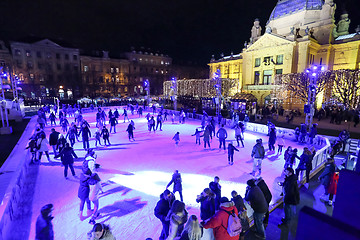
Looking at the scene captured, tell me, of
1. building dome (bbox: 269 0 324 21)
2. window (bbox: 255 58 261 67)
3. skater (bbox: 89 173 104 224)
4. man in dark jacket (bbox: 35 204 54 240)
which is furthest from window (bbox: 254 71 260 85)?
→ man in dark jacket (bbox: 35 204 54 240)

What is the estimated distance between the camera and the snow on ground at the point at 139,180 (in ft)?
16.2

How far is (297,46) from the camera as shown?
3147 cm

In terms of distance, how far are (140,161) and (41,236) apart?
19.5 feet

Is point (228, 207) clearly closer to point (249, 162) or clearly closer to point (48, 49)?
point (249, 162)

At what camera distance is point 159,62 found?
65.6 meters

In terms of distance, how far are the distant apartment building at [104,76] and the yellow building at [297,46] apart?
35698 mm

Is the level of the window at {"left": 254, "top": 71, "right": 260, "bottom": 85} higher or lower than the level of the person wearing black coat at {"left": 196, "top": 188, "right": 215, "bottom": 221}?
higher

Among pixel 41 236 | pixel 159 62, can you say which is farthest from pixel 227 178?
pixel 159 62

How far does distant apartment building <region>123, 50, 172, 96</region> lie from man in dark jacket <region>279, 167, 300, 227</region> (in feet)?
194

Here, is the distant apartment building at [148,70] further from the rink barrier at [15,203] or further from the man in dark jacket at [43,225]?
the man in dark jacket at [43,225]

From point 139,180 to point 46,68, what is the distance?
53994 millimetres

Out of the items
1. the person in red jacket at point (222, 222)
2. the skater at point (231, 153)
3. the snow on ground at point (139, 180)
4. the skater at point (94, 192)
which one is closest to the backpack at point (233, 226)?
the person in red jacket at point (222, 222)

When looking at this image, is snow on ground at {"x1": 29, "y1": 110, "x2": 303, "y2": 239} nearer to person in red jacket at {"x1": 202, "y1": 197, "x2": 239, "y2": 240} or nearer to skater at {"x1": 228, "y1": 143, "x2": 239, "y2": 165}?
skater at {"x1": 228, "y1": 143, "x2": 239, "y2": 165}

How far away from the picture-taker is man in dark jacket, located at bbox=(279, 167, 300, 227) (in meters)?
4.25
